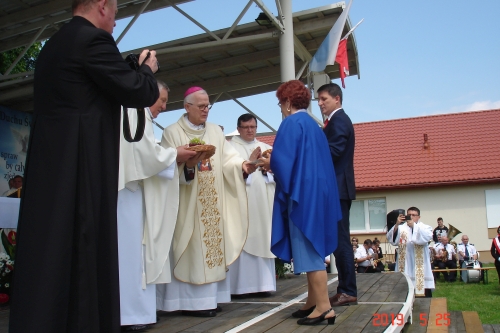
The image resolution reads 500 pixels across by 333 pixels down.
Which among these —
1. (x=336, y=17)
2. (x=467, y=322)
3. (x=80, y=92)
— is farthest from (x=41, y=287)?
(x=336, y=17)

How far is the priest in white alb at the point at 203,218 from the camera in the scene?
5.00 m

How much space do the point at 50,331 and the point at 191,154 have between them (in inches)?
96.9

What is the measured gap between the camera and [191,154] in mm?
4797

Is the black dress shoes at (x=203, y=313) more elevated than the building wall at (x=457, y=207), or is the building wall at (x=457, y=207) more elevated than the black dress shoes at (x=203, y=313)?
the building wall at (x=457, y=207)

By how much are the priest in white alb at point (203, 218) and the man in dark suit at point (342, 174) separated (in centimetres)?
83

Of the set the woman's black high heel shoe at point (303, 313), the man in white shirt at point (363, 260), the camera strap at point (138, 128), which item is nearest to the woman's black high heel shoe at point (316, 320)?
the woman's black high heel shoe at point (303, 313)

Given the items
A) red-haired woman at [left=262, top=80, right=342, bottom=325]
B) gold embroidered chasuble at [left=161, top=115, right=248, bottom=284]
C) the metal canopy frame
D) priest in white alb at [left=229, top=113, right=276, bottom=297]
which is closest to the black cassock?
red-haired woman at [left=262, top=80, right=342, bottom=325]

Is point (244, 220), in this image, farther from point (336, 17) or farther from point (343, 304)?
point (336, 17)

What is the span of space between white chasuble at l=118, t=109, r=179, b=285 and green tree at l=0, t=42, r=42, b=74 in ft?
46.3

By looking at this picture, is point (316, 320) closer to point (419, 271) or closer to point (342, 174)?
point (342, 174)

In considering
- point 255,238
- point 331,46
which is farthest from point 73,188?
point 331,46

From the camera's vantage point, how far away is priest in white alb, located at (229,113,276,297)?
6309 millimetres

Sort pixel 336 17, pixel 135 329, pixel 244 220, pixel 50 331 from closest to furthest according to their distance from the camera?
1. pixel 50 331
2. pixel 135 329
3. pixel 244 220
4. pixel 336 17

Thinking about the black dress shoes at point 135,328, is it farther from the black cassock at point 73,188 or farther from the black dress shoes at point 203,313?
the black cassock at point 73,188
